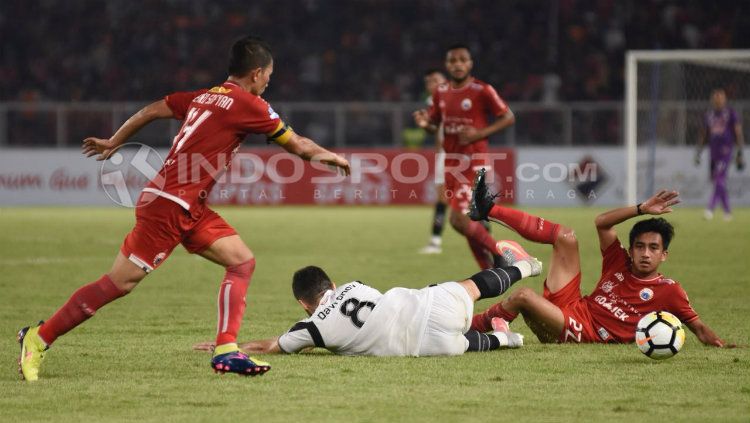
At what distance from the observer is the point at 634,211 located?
7.18m

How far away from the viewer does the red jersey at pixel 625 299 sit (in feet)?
23.5

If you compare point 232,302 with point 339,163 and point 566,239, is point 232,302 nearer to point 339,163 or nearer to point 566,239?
point 339,163

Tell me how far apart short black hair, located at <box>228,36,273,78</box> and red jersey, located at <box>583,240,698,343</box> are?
2.66 meters

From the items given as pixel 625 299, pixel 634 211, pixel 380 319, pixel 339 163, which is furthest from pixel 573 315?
pixel 339 163

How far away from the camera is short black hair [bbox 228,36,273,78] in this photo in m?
6.32

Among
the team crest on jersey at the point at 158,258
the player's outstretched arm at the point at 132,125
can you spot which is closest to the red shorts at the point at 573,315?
the team crest on jersey at the point at 158,258

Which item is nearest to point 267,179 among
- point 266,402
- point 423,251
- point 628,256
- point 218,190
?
point 218,190

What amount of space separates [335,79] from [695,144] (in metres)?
9.49

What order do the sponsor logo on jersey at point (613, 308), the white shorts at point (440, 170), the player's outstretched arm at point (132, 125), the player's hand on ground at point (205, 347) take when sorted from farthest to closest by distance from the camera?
the white shorts at point (440, 170) < the sponsor logo on jersey at point (613, 308) < the player's hand on ground at point (205, 347) < the player's outstretched arm at point (132, 125)

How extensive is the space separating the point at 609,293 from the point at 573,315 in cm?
27

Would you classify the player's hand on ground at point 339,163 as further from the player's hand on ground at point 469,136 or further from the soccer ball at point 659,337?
the player's hand on ground at point 469,136

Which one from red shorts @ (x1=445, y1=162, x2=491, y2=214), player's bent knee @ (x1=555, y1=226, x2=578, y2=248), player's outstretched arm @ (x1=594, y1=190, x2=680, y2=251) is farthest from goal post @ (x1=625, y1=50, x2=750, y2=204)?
player's outstretched arm @ (x1=594, y1=190, x2=680, y2=251)

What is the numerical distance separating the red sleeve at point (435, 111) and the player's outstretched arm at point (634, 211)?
455 centimetres

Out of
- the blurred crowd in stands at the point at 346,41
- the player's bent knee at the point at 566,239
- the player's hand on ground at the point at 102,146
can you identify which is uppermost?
the blurred crowd in stands at the point at 346,41
